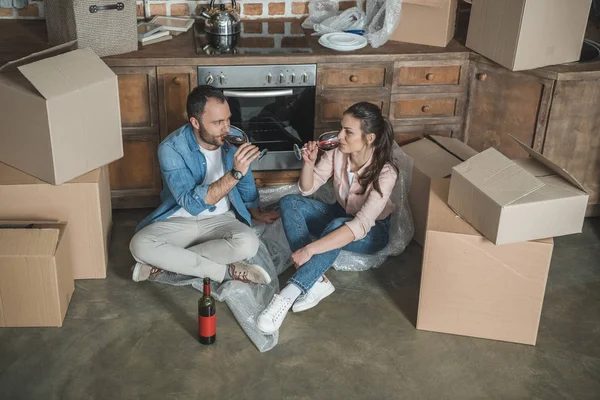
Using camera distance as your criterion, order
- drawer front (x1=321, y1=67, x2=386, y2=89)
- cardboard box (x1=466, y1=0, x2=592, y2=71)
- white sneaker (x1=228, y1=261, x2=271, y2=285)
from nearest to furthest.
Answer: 1. white sneaker (x1=228, y1=261, x2=271, y2=285)
2. cardboard box (x1=466, y1=0, x2=592, y2=71)
3. drawer front (x1=321, y1=67, x2=386, y2=89)

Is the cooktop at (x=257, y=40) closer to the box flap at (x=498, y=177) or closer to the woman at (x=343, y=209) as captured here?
the woman at (x=343, y=209)

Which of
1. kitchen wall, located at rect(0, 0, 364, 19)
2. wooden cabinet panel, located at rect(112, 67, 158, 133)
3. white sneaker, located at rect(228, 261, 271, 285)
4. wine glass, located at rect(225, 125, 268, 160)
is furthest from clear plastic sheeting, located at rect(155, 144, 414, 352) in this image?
kitchen wall, located at rect(0, 0, 364, 19)

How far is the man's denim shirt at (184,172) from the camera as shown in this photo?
3.29 meters

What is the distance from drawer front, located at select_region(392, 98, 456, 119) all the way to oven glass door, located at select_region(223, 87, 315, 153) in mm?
430

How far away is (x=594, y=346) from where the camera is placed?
3150 millimetres

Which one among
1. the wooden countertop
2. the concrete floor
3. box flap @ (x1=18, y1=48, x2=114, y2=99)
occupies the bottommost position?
the concrete floor

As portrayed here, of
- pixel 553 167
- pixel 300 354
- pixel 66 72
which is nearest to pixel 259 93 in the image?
pixel 66 72

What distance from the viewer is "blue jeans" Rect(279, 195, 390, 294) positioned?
3.31 metres

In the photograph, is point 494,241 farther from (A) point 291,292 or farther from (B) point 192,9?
(B) point 192,9

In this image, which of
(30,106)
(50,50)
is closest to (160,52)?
(50,50)

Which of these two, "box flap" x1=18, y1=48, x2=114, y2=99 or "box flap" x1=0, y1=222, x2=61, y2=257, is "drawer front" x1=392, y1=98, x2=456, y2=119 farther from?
"box flap" x1=0, y1=222, x2=61, y2=257

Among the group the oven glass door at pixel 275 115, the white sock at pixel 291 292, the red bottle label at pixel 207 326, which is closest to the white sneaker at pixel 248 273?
the white sock at pixel 291 292

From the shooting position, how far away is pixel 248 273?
3.36 meters

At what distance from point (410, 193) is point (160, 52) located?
1326 mm
